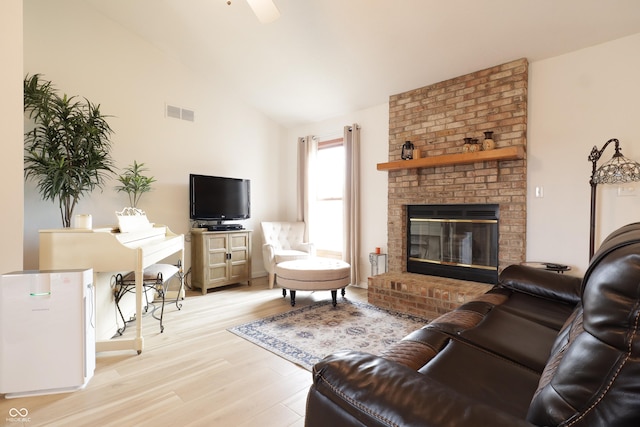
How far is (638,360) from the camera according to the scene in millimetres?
588

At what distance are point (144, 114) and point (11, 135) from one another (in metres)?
1.99

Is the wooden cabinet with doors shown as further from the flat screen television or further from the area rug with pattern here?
the area rug with pattern

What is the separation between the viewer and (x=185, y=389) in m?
1.94

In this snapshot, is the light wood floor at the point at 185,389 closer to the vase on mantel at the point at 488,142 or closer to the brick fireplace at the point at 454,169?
the brick fireplace at the point at 454,169

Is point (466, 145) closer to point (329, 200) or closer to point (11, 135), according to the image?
point (329, 200)

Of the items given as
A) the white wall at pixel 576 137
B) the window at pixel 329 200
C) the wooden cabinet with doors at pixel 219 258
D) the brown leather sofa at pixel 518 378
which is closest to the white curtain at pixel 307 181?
the window at pixel 329 200

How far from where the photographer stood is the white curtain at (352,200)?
176 inches

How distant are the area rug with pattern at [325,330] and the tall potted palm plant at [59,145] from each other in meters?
2.01

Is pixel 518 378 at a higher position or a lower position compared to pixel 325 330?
higher

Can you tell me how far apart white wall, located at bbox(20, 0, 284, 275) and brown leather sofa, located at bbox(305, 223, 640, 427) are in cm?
367

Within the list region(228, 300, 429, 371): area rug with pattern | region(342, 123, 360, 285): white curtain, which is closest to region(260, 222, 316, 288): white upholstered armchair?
region(342, 123, 360, 285): white curtain

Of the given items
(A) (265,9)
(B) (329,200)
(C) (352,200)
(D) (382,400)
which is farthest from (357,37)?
(D) (382,400)

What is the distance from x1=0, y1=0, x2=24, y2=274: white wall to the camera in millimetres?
2062

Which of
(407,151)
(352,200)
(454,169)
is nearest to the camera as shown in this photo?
(454,169)
